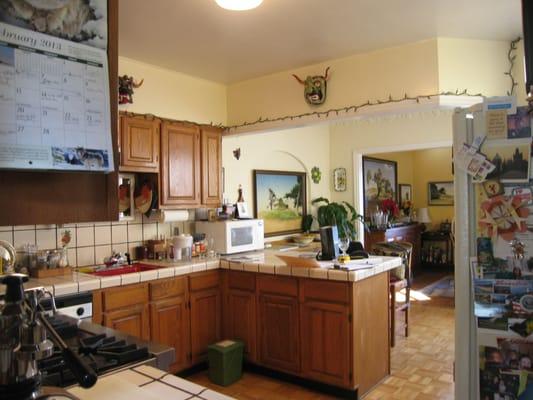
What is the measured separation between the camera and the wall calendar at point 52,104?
91 cm

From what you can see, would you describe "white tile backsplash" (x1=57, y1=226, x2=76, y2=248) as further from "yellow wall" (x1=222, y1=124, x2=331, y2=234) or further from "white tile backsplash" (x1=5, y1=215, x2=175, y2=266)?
"yellow wall" (x1=222, y1=124, x2=331, y2=234)

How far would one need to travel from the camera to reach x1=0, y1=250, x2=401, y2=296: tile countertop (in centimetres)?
273

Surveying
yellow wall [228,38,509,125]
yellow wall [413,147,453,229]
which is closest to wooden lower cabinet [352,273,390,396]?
yellow wall [228,38,509,125]

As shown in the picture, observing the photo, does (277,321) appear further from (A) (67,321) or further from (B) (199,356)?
(A) (67,321)

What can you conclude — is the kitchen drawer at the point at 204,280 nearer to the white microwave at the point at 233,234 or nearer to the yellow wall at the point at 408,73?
the white microwave at the point at 233,234

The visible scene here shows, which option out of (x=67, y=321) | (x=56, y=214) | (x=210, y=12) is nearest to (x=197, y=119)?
Answer: (x=210, y=12)

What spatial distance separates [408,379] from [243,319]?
139 centimetres

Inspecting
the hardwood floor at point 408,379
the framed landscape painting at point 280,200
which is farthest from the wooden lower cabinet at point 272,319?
the framed landscape painting at point 280,200

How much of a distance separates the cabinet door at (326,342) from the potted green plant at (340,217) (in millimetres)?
2752

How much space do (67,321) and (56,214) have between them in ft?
2.07

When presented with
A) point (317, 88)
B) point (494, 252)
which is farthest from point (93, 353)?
point (317, 88)

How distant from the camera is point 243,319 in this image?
3564 millimetres

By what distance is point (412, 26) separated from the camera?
294cm

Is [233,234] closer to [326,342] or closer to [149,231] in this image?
[149,231]
